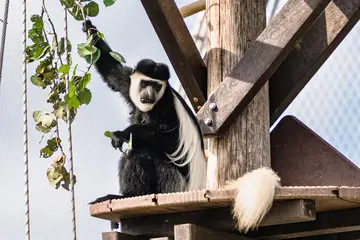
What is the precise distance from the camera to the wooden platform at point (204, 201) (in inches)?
81.1

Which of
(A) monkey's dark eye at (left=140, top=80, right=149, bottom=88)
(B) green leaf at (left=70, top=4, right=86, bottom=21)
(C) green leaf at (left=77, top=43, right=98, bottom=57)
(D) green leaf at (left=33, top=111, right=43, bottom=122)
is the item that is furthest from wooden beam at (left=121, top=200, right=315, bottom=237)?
(A) monkey's dark eye at (left=140, top=80, right=149, bottom=88)

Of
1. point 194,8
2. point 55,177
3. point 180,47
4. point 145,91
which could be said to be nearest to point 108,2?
point 180,47

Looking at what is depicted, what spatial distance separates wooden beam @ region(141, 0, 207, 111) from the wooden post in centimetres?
6

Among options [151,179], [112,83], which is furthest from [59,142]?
[112,83]

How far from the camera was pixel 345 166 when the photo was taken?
2443mm

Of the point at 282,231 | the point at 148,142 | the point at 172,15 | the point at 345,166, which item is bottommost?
the point at 282,231

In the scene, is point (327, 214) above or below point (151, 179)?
below

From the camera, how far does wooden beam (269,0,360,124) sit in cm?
259

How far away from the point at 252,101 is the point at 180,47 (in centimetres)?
29

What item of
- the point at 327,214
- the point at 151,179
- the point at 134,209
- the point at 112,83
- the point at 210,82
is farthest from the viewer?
the point at 112,83

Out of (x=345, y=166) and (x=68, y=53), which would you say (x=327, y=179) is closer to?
(x=345, y=166)

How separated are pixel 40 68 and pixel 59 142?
23 cm

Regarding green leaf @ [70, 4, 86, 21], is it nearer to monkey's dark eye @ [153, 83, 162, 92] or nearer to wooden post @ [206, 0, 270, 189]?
wooden post @ [206, 0, 270, 189]

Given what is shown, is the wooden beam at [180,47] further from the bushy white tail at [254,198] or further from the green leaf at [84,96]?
the bushy white tail at [254,198]
